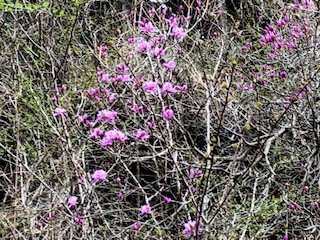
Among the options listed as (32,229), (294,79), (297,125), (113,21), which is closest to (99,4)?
(113,21)

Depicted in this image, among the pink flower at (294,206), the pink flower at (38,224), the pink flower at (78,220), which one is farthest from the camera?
the pink flower at (38,224)

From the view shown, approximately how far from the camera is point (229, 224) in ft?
8.03

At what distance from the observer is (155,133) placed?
9.30ft

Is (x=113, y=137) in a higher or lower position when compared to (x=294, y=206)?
higher

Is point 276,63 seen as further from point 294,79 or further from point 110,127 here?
point 110,127

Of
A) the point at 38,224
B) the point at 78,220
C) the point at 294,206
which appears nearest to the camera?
the point at 78,220

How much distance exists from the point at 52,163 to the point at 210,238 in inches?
46.4

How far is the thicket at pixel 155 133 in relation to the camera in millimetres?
2559

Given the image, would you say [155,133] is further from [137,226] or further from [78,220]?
[78,220]

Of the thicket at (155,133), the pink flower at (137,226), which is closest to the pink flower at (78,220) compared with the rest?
the thicket at (155,133)

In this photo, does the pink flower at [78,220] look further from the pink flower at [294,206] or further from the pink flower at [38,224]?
the pink flower at [294,206]

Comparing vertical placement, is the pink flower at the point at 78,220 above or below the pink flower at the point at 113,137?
below

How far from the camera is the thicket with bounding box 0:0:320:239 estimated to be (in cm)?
256

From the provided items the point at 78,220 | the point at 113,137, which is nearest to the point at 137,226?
the point at 78,220
